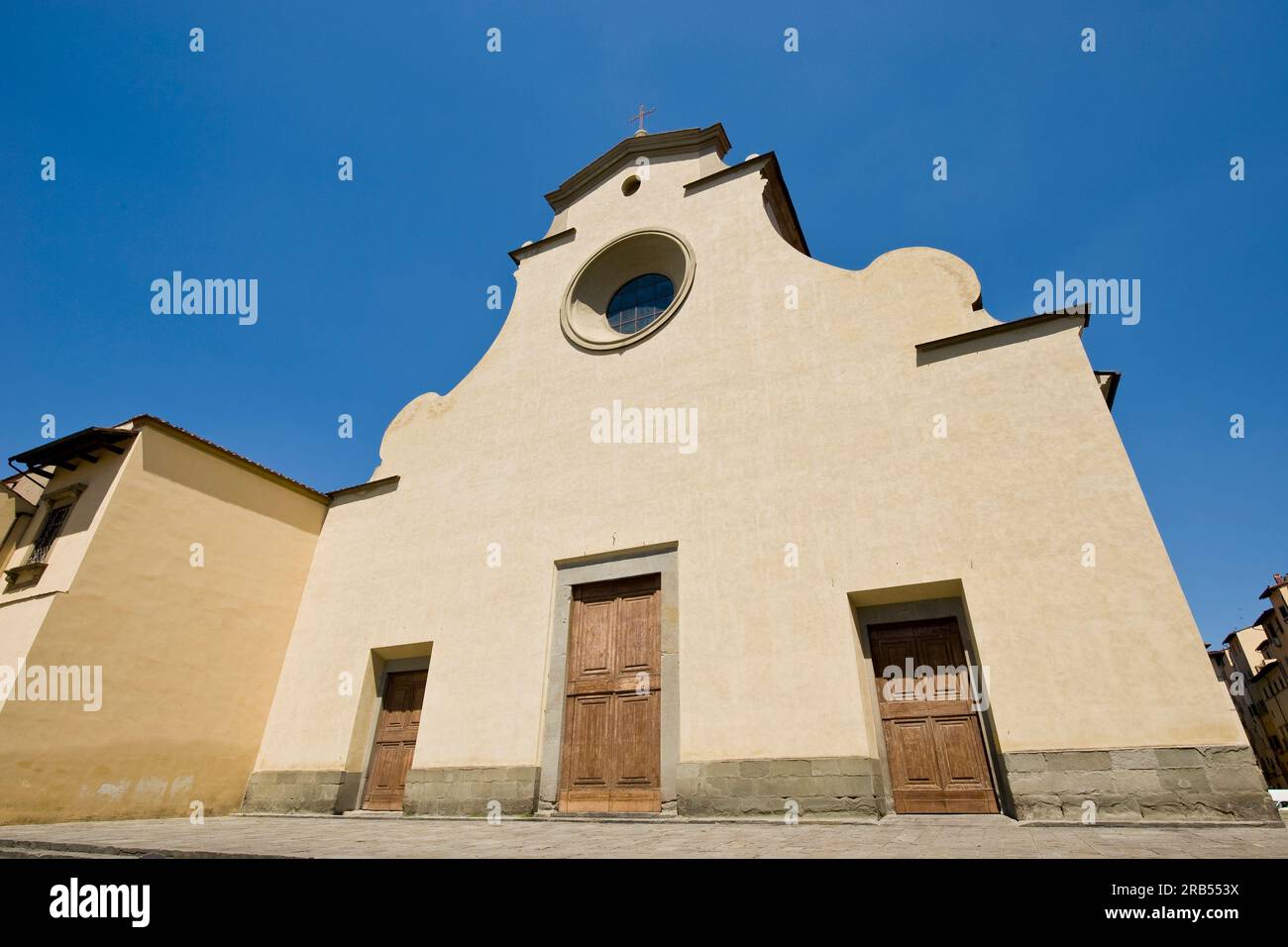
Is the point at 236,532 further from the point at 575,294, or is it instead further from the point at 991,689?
the point at 991,689

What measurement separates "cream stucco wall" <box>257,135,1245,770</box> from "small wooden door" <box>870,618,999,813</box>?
22.4 inches

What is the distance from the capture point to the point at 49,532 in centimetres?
1060

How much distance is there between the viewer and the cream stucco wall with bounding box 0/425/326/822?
8789mm

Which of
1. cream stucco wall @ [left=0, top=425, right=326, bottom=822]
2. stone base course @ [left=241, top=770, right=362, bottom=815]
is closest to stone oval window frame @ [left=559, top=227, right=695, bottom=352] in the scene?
cream stucco wall @ [left=0, top=425, right=326, bottom=822]

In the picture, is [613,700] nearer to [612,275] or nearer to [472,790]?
[472,790]

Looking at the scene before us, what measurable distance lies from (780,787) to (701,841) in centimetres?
269

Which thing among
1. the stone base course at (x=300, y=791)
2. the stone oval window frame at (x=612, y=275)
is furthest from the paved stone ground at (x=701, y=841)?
the stone oval window frame at (x=612, y=275)

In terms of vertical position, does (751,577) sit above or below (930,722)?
above

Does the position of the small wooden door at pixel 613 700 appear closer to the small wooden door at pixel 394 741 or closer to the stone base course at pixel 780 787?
the stone base course at pixel 780 787

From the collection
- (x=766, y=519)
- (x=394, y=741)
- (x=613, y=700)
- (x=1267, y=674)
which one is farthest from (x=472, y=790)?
(x=1267, y=674)

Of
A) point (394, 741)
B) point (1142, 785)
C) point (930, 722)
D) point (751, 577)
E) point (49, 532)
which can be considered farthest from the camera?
point (49, 532)

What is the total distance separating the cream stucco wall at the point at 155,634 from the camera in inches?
346

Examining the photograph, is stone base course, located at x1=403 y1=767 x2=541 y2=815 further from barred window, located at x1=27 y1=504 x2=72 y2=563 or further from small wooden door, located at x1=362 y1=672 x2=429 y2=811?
barred window, located at x1=27 y1=504 x2=72 y2=563

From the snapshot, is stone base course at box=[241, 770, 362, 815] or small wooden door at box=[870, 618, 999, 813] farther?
stone base course at box=[241, 770, 362, 815]
